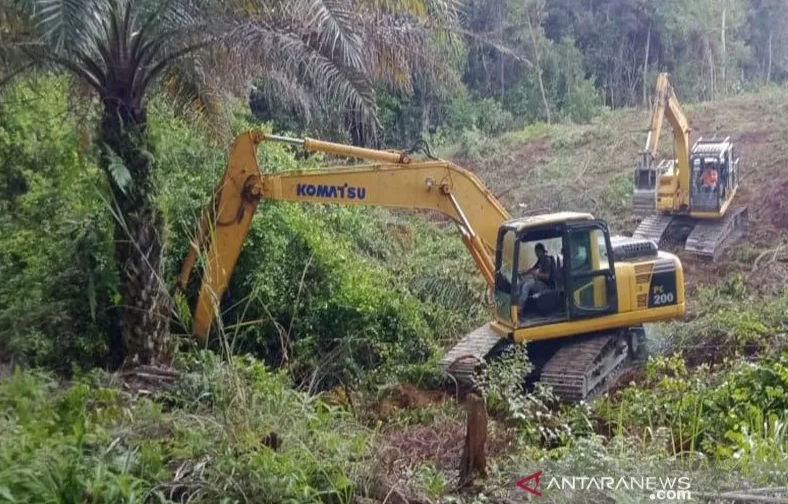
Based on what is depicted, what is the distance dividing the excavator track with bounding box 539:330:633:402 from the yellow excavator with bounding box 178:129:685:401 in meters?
0.01

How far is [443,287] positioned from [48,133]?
5999 mm

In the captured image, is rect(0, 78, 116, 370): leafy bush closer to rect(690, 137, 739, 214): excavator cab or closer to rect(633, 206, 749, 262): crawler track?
rect(633, 206, 749, 262): crawler track

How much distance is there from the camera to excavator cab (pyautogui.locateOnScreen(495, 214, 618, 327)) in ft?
33.1

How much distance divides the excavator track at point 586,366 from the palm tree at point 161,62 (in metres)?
3.30

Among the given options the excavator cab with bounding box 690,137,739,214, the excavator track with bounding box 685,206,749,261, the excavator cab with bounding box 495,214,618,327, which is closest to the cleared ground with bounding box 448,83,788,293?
the excavator track with bounding box 685,206,749,261

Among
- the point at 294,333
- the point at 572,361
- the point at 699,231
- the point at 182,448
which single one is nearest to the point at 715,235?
the point at 699,231

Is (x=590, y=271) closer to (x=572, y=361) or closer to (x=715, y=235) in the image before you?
(x=572, y=361)

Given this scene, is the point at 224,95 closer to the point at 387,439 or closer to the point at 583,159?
the point at 387,439

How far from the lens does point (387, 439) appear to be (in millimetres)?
6781

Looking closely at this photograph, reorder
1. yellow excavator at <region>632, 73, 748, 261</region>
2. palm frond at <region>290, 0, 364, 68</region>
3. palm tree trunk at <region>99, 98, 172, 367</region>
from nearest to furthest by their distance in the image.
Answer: palm frond at <region>290, 0, 364, 68</region>
palm tree trunk at <region>99, 98, 172, 367</region>
yellow excavator at <region>632, 73, 748, 261</region>

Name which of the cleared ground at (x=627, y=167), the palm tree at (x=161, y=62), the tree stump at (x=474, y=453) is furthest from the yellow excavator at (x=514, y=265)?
the cleared ground at (x=627, y=167)

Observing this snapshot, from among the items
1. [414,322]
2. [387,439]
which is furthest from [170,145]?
[387,439]

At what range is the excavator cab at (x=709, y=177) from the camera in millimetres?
16828

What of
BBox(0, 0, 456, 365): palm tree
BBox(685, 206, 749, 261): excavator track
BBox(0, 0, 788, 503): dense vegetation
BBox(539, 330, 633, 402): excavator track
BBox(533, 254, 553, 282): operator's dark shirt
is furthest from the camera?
BBox(685, 206, 749, 261): excavator track
